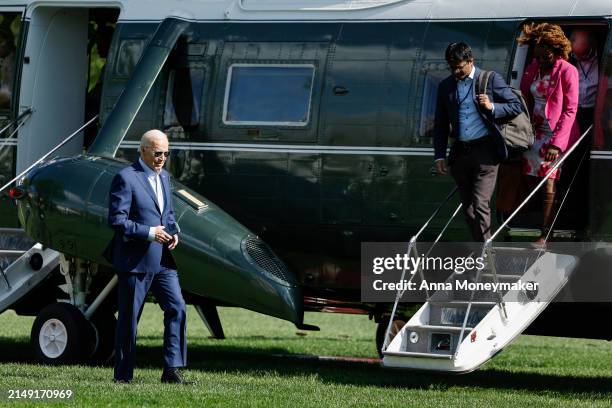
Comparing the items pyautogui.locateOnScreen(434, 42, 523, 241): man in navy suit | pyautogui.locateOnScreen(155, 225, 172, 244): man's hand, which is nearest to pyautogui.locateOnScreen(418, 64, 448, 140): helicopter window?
pyautogui.locateOnScreen(434, 42, 523, 241): man in navy suit

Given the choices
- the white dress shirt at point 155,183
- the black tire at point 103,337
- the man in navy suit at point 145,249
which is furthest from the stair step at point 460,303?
the black tire at point 103,337

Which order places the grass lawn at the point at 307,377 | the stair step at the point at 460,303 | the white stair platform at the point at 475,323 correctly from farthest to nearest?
the stair step at the point at 460,303 → the white stair platform at the point at 475,323 → the grass lawn at the point at 307,377

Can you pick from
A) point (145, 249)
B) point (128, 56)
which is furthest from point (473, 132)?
point (128, 56)

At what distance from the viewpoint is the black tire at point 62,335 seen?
12680 millimetres

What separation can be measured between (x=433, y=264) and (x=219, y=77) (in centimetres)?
283

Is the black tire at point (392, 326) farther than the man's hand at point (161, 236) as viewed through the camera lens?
Yes

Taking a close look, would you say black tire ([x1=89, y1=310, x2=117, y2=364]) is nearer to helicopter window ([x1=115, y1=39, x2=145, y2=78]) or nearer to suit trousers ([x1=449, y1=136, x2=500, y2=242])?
helicopter window ([x1=115, y1=39, x2=145, y2=78])

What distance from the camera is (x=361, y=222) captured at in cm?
1238

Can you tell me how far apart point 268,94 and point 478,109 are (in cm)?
243

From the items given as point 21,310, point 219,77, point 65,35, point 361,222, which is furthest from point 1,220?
point 361,222

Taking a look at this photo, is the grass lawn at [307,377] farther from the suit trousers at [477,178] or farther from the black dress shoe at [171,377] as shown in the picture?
the suit trousers at [477,178]

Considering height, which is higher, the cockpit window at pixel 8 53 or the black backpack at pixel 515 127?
the cockpit window at pixel 8 53

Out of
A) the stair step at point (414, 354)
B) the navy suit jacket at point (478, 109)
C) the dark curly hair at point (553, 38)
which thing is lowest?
the stair step at point (414, 354)

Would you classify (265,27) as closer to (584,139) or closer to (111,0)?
(111,0)
